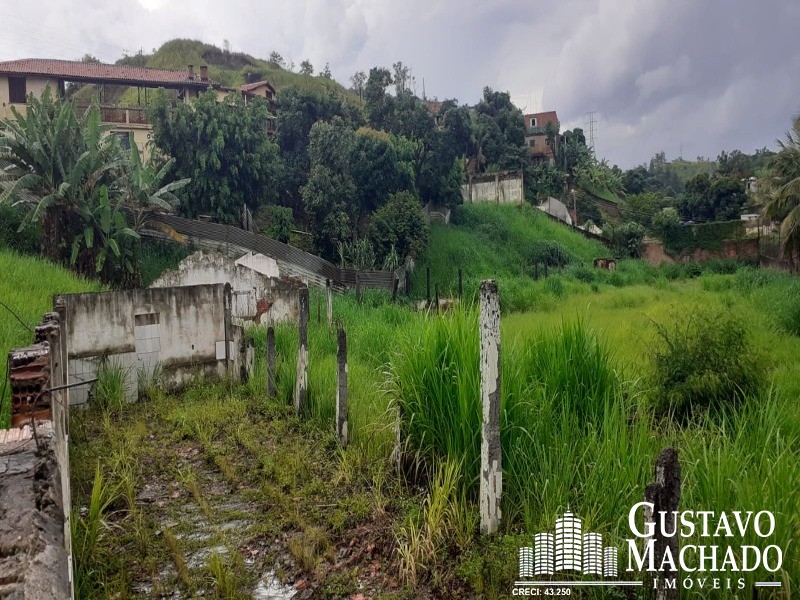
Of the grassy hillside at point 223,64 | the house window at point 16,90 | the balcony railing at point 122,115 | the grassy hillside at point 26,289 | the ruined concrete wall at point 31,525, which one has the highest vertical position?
the grassy hillside at point 223,64

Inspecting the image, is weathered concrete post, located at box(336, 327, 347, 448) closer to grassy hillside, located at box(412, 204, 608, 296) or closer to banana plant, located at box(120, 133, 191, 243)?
banana plant, located at box(120, 133, 191, 243)

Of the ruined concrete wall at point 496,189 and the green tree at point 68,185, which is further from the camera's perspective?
the ruined concrete wall at point 496,189

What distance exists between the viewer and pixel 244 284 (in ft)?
48.5

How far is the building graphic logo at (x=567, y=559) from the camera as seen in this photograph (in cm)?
353

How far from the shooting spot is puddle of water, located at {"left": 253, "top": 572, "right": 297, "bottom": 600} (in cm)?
418

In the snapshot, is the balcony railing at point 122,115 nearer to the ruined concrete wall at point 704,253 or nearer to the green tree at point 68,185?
the green tree at point 68,185

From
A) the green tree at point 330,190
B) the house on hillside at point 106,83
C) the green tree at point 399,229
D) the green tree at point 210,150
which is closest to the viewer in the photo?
the green tree at point 210,150

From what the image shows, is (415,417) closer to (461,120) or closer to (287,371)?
(287,371)

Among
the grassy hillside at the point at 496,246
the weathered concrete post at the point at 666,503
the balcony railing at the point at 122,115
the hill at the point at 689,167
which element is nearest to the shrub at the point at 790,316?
the weathered concrete post at the point at 666,503

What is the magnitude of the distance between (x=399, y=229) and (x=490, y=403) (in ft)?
60.8

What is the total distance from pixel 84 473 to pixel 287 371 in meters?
3.57

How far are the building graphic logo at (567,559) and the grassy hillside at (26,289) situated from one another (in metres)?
6.74

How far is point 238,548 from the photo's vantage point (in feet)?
15.9

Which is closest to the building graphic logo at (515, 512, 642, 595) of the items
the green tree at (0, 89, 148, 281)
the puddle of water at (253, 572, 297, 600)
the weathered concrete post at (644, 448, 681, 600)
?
the weathered concrete post at (644, 448, 681, 600)
